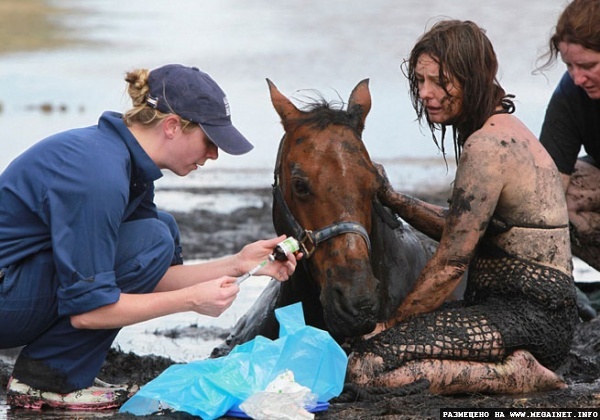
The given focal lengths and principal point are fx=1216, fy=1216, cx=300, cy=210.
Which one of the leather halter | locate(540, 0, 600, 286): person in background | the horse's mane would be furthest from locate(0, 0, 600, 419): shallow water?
the leather halter

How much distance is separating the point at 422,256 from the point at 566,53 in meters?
1.46

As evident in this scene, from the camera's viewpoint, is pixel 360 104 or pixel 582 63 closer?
pixel 360 104

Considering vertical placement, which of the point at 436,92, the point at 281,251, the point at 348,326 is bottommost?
the point at 348,326

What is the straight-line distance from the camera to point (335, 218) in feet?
18.2

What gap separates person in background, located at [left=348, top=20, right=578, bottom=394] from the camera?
18.7 feet

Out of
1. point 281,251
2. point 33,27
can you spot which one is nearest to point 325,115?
point 281,251

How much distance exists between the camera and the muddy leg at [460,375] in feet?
18.6

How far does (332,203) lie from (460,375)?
101cm

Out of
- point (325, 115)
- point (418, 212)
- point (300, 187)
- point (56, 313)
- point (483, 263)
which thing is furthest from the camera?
point (418, 212)

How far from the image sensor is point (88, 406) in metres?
5.57

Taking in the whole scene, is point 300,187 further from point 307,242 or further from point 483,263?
point 483,263

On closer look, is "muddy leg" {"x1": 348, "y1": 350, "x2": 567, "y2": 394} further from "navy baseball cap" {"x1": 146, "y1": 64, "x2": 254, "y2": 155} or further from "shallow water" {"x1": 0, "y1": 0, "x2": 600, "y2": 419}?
"shallow water" {"x1": 0, "y1": 0, "x2": 600, "y2": 419}

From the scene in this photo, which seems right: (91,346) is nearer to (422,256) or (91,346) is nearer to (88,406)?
(88,406)

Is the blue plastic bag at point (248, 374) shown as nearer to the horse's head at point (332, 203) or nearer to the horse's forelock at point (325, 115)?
the horse's head at point (332, 203)
